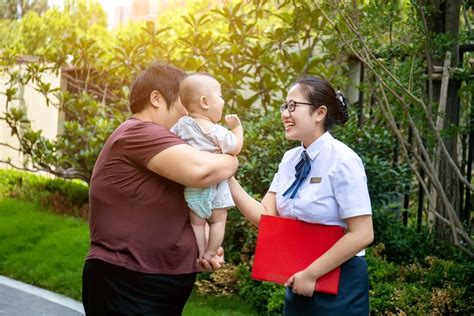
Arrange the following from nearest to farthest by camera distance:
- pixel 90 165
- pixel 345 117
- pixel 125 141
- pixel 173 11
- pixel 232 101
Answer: pixel 125 141
pixel 345 117
pixel 232 101
pixel 90 165
pixel 173 11

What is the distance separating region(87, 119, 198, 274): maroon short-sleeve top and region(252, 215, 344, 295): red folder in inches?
13.3

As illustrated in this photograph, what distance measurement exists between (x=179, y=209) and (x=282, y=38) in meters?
6.00

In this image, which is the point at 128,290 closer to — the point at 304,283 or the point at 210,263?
the point at 210,263

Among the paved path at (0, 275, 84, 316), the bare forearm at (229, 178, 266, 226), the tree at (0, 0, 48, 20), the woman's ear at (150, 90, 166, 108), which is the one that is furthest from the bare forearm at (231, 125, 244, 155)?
the tree at (0, 0, 48, 20)

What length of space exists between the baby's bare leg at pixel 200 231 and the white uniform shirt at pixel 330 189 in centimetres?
35

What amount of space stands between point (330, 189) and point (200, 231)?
0.54 meters

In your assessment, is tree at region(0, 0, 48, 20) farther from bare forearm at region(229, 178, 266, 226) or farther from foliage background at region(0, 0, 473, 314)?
bare forearm at region(229, 178, 266, 226)

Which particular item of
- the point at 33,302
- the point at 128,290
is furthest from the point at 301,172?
the point at 33,302

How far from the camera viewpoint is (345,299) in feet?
9.74

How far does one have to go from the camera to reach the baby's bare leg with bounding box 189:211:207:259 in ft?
9.86

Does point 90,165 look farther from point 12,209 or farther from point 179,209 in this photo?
point 179,209

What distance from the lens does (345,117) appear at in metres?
3.20

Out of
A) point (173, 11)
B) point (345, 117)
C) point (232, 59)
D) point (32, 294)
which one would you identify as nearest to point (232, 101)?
point (232, 59)

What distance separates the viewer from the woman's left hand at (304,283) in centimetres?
293
